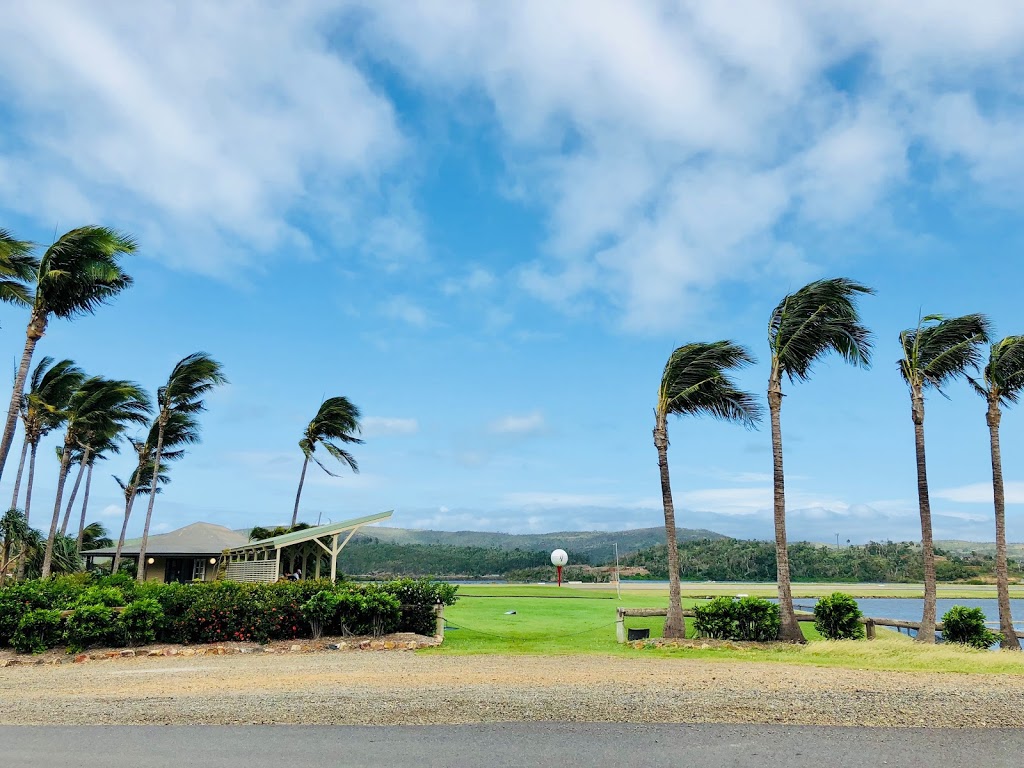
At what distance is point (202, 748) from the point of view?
7.09 meters

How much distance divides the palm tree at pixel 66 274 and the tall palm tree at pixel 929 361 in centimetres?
2132

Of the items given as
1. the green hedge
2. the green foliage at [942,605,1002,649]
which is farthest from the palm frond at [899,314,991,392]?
the green hedge

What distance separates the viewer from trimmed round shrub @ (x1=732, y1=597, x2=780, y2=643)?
16469 mm

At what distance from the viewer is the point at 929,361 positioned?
1919 centimetres

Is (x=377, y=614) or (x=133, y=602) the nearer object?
(x=133, y=602)

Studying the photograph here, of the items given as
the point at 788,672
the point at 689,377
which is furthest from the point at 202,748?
the point at 689,377

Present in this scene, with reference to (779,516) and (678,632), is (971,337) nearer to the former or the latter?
(779,516)

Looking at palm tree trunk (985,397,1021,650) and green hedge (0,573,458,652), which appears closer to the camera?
green hedge (0,573,458,652)

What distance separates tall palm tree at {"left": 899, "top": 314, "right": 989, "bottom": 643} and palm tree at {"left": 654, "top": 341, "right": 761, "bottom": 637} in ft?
13.4

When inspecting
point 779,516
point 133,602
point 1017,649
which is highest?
point 779,516

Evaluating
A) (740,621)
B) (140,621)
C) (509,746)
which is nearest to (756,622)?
(740,621)

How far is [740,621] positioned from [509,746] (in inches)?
432

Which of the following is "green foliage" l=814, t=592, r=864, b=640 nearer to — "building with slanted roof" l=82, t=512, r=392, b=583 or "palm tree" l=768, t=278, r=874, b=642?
"palm tree" l=768, t=278, r=874, b=642

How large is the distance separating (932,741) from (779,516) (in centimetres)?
1088
